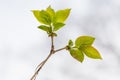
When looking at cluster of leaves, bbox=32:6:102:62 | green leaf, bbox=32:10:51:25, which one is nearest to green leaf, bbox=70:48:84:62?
cluster of leaves, bbox=32:6:102:62

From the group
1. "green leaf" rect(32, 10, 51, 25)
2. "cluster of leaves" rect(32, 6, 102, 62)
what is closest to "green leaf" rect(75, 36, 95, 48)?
"cluster of leaves" rect(32, 6, 102, 62)

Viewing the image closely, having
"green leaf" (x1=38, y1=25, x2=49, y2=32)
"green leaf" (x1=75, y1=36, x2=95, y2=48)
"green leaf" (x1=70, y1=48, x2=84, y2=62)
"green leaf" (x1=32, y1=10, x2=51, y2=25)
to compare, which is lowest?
"green leaf" (x1=70, y1=48, x2=84, y2=62)

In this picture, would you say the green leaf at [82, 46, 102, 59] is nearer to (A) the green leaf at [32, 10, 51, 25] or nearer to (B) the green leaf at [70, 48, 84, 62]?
(B) the green leaf at [70, 48, 84, 62]

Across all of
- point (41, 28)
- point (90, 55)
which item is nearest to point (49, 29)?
point (41, 28)

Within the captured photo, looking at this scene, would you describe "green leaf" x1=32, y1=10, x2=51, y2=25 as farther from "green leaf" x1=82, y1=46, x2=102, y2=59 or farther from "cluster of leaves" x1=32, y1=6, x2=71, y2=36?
"green leaf" x1=82, y1=46, x2=102, y2=59

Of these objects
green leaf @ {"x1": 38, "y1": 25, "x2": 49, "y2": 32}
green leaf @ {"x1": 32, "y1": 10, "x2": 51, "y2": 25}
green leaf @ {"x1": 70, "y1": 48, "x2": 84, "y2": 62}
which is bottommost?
green leaf @ {"x1": 70, "y1": 48, "x2": 84, "y2": 62}

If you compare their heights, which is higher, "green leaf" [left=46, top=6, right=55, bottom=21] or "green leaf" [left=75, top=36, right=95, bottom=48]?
"green leaf" [left=46, top=6, right=55, bottom=21]

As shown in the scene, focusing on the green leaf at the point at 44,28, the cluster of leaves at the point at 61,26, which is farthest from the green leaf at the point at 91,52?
the green leaf at the point at 44,28
